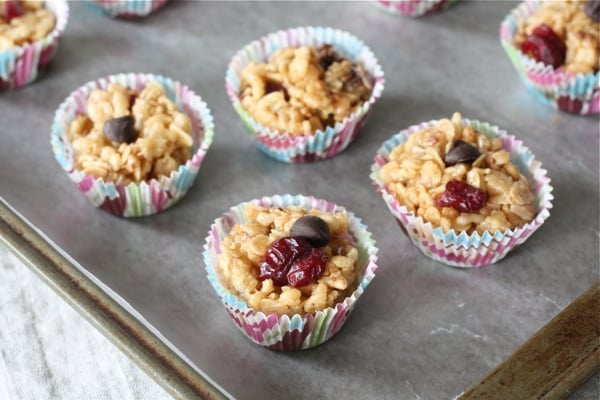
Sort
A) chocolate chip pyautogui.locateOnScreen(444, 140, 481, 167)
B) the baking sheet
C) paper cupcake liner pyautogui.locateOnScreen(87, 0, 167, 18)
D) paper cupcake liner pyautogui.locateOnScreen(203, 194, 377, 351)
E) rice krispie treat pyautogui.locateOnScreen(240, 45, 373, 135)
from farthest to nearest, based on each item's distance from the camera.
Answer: paper cupcake liner pyautogui.locateOnScreen(87, 0, 167, 18) < rice krispie treat pyautogui.locateOnScreen(240, 45, 373, 135) < chocolate chip pyautogui.locateOnScreen(444, 140, 481, 167) < the baking sheet < paper cupcake liner pyautogui.locateOnScreen(203, 194, 377, 351)

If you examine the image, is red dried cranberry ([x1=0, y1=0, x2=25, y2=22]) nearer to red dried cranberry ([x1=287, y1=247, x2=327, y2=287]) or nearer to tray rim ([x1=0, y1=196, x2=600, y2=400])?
tray rim ([x1=0, y1=196, x2=600, y2=400])

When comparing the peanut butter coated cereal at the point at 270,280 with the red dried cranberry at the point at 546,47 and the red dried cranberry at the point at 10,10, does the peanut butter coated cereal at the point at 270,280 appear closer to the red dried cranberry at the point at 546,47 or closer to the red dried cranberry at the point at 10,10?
the red dried cranberry at the point at 546,47

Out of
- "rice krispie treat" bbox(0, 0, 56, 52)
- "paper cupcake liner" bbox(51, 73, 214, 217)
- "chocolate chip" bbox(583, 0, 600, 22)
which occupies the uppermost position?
"chocolate chip" bbox(583, 0, 600, 22)

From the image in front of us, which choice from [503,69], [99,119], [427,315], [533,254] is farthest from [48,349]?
[503,69]

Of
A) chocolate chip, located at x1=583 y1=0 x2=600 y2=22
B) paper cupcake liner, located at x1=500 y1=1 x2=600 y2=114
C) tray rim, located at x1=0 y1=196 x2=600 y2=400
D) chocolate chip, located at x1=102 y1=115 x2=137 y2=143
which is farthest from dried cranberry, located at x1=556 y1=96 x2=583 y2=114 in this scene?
chocolate chip, located at x1=102 y1=115 x2=137 y2=143

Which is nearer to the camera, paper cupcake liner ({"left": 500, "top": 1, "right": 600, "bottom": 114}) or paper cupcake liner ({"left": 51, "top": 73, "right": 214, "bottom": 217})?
paper cupcake liner ({"left": 51, "top": 73, "right": 214, "bottom": 217})

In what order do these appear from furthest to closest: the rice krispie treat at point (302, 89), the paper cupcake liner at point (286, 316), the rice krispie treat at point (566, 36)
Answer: the rice krispie treat at point (566, 36), the rice krispie treat at point (302, 89), the paper cupcake liner at point (286, 316)

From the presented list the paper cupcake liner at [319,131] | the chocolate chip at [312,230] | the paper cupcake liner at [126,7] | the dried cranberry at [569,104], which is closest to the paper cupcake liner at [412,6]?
the paper cupcake liner at [319,131]
